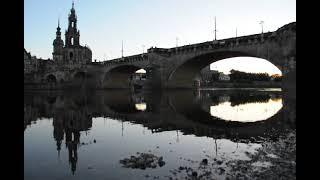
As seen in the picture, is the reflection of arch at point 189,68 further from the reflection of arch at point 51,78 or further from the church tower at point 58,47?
the church tower at point 58,47

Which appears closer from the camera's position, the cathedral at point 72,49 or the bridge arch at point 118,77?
the bridge arch at point 118,77

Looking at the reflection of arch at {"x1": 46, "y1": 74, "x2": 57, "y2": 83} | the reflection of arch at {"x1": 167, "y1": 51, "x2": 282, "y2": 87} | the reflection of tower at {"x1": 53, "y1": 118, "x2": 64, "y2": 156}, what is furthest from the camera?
the reflection of arch at {"x1": 46, "y1": 74, "x2": 57, "y2": 83}

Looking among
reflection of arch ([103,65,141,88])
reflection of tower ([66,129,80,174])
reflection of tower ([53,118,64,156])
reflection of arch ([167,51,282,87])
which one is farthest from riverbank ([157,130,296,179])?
reflection of arch ([103,65,141,88])

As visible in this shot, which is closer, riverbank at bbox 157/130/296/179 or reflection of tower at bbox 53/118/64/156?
riverbank at bbox 157/130/296/179

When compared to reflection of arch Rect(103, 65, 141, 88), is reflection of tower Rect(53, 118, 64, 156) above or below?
below

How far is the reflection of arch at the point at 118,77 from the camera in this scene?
92887mm

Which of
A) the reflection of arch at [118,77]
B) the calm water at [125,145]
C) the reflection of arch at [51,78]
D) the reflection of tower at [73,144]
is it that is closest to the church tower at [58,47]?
the reflection of arch at [51,78]

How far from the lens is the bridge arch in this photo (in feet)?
305

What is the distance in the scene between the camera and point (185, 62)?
63312 millimetres

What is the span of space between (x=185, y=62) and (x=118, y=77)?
42.5m

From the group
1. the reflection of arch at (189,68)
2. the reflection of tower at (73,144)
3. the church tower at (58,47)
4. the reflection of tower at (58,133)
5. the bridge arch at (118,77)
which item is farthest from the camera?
the church tower at (58,47)

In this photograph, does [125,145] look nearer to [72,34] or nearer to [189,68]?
[189,68]

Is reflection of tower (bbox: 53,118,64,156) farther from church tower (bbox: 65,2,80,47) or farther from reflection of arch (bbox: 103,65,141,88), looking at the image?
church tower (bbox: 65,2,80,47)

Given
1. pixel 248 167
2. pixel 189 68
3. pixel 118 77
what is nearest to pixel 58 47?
pixel 118 77
